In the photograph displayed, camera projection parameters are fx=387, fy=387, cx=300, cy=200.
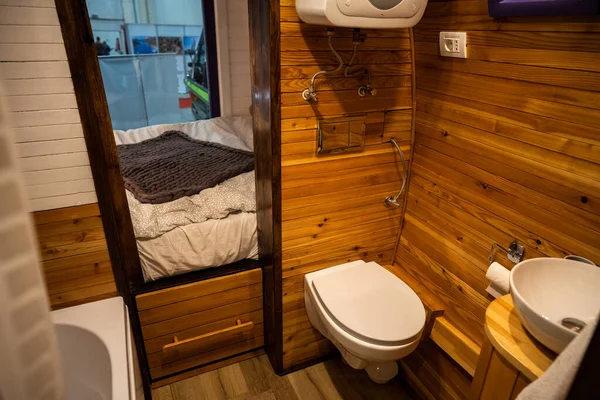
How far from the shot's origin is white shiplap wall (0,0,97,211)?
3.93ft

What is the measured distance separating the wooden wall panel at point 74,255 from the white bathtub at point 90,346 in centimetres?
7

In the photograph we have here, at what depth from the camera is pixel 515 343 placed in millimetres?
974

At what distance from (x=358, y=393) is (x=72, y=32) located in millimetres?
1942

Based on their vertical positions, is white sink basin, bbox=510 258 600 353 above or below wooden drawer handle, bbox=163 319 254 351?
above

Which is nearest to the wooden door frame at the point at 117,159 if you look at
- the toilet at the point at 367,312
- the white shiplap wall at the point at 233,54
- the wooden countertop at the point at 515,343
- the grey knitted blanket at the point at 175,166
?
the toilet at the point at 367,312

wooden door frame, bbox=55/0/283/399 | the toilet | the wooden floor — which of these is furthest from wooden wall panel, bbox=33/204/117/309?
the toilet

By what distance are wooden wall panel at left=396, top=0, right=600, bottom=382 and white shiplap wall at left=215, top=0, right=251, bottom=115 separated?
6.85 feet

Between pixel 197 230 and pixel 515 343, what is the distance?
1.32 metres

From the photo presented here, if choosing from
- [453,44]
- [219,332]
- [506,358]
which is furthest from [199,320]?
[453,44]

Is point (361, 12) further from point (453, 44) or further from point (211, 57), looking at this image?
point (211, 57)

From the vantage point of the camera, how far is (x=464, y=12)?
141cm

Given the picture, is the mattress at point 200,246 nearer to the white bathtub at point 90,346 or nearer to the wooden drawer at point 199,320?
the wooden drawer at point 199,320

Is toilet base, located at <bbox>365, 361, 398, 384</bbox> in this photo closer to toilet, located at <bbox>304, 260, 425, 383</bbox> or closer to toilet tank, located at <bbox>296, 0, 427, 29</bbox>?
toilet, located at <bbox>304, 260, 425, 383</bbox>

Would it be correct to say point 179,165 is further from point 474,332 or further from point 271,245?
point 474,332
